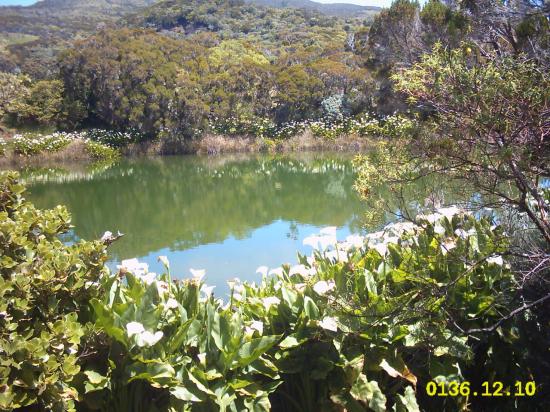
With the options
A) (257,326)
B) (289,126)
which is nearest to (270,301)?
(257,326)

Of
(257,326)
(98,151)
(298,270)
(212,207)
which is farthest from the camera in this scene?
(98,151)

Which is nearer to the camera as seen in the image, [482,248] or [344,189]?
[482,248]

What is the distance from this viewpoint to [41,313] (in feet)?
7.55

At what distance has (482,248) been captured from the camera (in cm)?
311

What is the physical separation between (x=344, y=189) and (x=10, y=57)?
29.4 meters

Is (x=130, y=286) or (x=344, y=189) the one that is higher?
(x=130, y=286)

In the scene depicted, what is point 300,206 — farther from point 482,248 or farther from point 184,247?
point 482,248

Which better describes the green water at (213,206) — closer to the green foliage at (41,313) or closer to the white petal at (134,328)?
the white petal at (134,328)

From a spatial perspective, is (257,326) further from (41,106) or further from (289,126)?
(41,106)

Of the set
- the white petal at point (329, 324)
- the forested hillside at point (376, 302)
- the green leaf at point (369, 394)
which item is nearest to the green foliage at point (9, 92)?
the forested hillside at point (376, 302)

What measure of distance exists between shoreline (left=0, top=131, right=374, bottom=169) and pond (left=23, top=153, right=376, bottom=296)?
9.06 ft

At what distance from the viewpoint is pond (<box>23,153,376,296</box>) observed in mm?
7617

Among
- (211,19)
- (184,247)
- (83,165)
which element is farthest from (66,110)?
(211,19)
